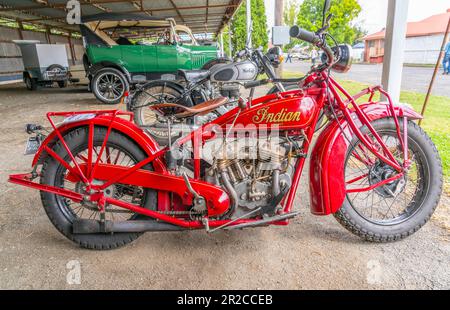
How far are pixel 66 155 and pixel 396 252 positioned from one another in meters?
2.03

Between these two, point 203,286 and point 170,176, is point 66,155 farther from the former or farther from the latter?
point 203,286

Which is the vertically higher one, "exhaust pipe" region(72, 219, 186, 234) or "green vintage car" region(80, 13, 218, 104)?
"green vintage car" region(80, 13, 218, 104)

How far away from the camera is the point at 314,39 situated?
172 centimetres

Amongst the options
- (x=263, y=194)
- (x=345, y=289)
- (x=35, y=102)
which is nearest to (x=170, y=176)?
(x=263, y=194)

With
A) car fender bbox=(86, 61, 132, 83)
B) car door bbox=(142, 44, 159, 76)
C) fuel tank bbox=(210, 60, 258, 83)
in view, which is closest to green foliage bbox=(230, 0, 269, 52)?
car door bbox=(142, 44, 159, 76)

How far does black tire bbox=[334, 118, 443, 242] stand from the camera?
1910mm

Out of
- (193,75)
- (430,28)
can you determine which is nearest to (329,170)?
(193,75)

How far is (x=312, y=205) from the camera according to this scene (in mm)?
1891

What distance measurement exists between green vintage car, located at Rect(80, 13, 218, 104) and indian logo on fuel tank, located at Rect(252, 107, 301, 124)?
18.7ft

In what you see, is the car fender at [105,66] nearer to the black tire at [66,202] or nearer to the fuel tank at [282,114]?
the black tire at [66,202]

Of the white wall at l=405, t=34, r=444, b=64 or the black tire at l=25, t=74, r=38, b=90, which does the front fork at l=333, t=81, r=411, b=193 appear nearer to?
the black tire at l=25, t=74, r=38, b=90

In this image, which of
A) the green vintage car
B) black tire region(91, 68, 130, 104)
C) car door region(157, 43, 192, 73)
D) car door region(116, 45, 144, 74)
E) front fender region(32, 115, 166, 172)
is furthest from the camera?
car door region(157, 43, 192, 73)

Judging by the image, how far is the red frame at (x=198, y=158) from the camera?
1793 mm

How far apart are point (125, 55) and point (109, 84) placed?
2.62 ft
